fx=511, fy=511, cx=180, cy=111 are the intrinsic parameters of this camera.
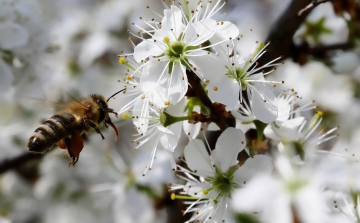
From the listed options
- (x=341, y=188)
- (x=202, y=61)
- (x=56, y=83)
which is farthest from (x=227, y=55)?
(x=56, y=83)

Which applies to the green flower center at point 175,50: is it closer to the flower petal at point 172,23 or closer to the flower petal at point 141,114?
the flower petal at point 172,23

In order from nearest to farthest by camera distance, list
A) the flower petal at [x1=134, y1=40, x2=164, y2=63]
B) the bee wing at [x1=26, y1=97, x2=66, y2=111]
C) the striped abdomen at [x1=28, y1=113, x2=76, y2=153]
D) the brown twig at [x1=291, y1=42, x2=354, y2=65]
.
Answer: the flower petal at [x1=134, y1=40, x2=164, y2=63] → the striped abdomen at [x1=28, y1=113, x2=76, y2=153] → the bee wing at [x1=26, y1=97, x2=66, y2=111] → the brown twig at [x1=291, y1=42, x2=354, y2=65]

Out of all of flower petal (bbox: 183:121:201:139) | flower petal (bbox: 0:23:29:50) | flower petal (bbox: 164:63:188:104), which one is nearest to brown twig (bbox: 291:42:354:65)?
flower petal (bbox: 183:121:201:139)

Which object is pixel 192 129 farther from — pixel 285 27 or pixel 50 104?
pixel 285 27

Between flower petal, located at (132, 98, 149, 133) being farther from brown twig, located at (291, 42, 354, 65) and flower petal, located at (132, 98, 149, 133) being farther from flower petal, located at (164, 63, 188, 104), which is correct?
brown twig, located at (291, 42, 354, 65)

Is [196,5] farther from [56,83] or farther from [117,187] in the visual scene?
[56,83]
